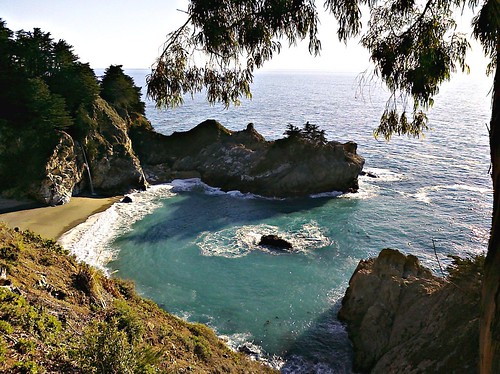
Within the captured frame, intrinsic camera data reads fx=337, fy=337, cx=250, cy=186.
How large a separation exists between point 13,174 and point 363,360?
39872mm

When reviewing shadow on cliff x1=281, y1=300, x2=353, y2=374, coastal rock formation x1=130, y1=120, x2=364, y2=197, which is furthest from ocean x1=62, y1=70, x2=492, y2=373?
→ coastal rock formation x1=130, y1=120, x2=364, y2=197

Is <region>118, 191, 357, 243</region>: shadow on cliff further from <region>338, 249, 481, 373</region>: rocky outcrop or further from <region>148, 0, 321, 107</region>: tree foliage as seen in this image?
<region>148, 0, 321, 107</region>: tree foliage

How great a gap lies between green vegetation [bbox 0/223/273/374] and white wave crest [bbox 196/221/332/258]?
14.7 metres

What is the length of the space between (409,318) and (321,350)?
5509 millimetres

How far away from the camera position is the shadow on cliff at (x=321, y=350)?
722 inches

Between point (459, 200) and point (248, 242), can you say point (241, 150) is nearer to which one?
point (248, 242)

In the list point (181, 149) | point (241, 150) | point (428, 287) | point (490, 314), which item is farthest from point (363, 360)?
point (181, 149)

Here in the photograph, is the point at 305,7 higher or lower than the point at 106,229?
higher

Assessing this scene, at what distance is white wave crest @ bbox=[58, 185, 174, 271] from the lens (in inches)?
1150

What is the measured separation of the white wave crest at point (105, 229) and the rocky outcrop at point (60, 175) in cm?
576

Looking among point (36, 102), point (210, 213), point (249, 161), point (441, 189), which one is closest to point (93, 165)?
point (36, 102)

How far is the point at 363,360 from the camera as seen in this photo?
17.9 m

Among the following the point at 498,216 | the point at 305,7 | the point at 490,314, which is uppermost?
the point at 305,7

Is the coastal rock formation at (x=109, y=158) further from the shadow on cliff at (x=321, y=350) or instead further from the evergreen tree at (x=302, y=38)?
the evergreen tree at (x=302, y=38)
